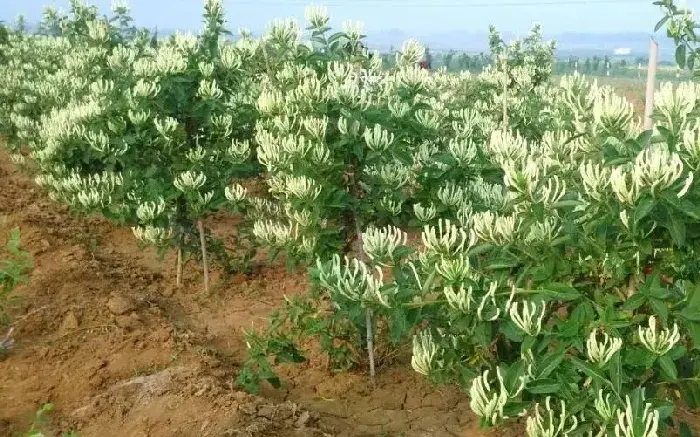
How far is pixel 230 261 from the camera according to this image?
28.9ft

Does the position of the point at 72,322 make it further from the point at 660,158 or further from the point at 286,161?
the point at 660,158

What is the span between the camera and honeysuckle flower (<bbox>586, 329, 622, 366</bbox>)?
9.57 feet

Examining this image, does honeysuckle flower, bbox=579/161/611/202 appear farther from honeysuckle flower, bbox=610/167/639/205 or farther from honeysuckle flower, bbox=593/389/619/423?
honeysuckle flower, bbox=593/389/619/423

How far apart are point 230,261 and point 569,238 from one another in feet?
20.1

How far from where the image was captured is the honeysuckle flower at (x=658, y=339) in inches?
114

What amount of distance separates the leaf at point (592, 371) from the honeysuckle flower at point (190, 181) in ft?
16.1

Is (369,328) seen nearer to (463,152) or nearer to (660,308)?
(463,152)

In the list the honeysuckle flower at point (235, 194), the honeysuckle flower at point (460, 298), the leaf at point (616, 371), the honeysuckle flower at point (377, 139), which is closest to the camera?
the leaf at point (616, 371)

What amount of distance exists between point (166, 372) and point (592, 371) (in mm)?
3674

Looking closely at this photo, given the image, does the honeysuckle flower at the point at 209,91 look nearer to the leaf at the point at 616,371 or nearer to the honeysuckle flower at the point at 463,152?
the honeysuckle flower at the point at 463,152

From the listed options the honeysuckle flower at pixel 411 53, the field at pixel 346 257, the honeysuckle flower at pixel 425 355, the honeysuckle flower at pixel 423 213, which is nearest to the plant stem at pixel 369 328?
the field at pixel 346 257

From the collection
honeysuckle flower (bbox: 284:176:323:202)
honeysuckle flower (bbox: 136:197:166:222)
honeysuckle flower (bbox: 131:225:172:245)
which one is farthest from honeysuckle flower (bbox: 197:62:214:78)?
honeysuckle flower (bbox: 284:176:323:202)

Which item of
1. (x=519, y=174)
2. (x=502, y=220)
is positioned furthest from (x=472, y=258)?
(x=519, y=174)

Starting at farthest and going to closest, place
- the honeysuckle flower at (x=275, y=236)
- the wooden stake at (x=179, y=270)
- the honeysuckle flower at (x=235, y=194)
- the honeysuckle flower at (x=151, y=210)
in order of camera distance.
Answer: the wooden stake at (x=179, y=270)
the honeysuckle flower at (x=151, y=210)
the honeysuckle flower at (x=235, y=194)
the honeysuckle flower at (x=275, y=236)
